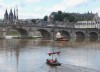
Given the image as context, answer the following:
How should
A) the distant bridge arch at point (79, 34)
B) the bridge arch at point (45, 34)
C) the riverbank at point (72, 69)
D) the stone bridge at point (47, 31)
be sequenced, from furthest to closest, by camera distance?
the distant bridge arch at point (79, 34) < the bridge arch at point (45, 34) < the stone bridge at point (47, 31) < the riverbank at point (72, 69)

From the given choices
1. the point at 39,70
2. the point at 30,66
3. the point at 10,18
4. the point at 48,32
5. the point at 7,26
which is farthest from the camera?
the point at 10,18

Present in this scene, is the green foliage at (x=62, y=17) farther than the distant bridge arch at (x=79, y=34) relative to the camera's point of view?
Yes

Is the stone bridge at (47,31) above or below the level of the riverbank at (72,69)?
above

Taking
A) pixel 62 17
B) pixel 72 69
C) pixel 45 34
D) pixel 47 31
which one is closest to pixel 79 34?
pixel 45 34

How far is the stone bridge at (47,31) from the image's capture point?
4247 inches

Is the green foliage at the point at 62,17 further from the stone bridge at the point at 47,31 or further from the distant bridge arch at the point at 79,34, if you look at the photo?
the stone bridge at the point at 47,31

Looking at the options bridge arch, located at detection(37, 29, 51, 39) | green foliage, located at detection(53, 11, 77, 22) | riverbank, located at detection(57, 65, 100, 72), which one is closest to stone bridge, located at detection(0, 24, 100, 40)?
bridge arch, located at detection(37, 29, 51, 39)

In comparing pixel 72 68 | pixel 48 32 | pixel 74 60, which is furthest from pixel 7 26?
pixel 72 68

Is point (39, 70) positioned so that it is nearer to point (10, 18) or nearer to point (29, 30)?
point (29, 30)

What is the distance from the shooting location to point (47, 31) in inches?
4523

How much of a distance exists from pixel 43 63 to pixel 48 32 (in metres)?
71.3

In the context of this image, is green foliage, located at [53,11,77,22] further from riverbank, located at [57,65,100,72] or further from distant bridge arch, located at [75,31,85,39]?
riverbank, located at [57,65,100,72]

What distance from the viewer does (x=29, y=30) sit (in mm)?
109688

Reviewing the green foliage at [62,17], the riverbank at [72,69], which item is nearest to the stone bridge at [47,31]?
the green foliage at [62,17]
